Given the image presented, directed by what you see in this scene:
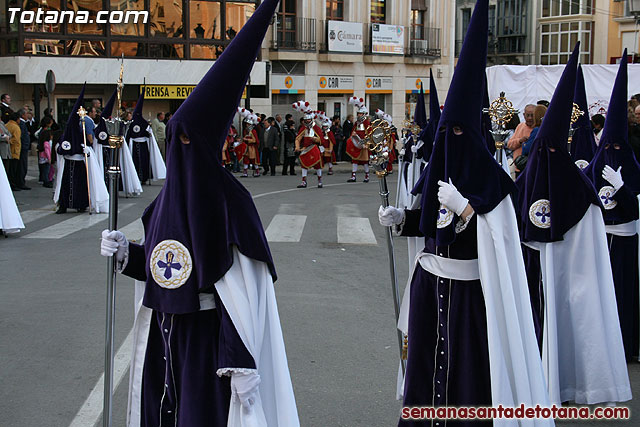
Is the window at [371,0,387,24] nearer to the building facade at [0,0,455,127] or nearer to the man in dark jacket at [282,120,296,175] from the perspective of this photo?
the building facade at [0,0,455,127]

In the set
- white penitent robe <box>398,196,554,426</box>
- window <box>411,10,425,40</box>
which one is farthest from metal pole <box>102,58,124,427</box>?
window <box>411,10,425,40</box>

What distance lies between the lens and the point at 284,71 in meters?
33.9

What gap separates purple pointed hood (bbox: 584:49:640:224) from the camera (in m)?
6.68

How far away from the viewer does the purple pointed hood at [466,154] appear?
4.53 meters

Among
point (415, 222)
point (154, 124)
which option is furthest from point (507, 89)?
point (415, 222)

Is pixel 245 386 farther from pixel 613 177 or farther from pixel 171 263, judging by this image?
pixel 613 177

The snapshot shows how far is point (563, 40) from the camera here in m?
53.1

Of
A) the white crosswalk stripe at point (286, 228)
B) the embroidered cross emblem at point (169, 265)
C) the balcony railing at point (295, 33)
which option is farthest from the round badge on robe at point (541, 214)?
the balcony railing at point (295, 33)

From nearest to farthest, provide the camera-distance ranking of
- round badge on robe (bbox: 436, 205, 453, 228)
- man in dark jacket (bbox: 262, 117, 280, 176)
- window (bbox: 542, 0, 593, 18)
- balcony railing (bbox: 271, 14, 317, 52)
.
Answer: round badge on robe (bbox: 436, 205, 453, 228)
man in dark jacket (bbox: 262, 117, 280, 176)
balcony railing (bbox: 271, 14, 317, 52)
window (bbox: 542, 0, 593, 18)

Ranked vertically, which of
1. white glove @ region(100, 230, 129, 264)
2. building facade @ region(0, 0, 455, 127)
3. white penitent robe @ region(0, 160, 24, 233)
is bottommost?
white penitent robe @ region(0, 160, 24, 233)

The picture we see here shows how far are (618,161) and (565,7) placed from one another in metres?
50.2

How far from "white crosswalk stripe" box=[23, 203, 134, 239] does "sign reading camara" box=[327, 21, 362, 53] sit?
21.2 m

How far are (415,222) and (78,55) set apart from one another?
2676cm

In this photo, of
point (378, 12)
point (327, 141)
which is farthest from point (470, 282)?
point (378, 12)
